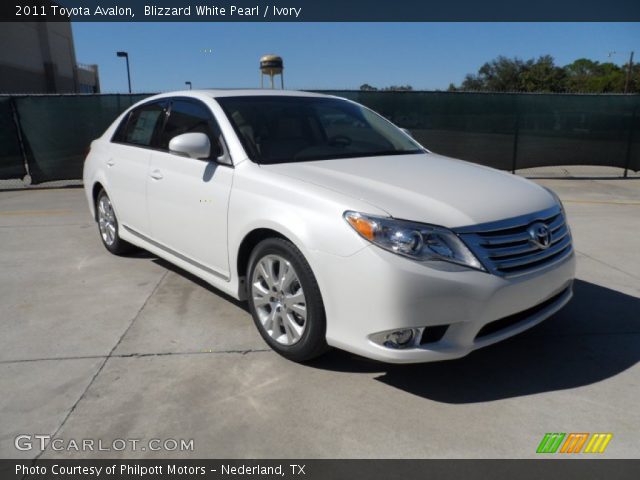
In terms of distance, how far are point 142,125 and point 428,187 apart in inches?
115

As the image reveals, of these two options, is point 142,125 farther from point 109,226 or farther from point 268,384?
point 268,384

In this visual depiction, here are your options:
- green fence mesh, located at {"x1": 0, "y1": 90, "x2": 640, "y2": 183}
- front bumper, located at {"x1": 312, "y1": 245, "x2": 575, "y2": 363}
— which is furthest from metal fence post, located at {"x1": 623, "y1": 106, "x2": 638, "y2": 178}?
front bumper, located at {"x1": 312, "y1": 245, "x2": 575, "y2": 363}

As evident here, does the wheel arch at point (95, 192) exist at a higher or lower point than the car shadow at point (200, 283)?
higher

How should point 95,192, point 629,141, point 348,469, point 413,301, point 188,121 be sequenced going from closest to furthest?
point 348,469 < point 413,301 < point 188,121 < point 95,192 < point 629,141

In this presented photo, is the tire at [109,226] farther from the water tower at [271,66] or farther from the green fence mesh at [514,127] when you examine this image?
the water tower at [271,66]

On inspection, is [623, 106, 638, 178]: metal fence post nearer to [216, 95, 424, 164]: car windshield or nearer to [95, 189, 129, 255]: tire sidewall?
[216, 95, 424, 164]: car windshield

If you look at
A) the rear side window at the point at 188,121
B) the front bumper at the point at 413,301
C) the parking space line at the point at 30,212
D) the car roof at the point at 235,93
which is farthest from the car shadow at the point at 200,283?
the parking space line at the point at 30,212

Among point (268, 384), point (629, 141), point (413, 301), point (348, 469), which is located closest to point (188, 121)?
point (268, 384)

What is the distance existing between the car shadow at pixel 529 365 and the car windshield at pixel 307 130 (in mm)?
1419

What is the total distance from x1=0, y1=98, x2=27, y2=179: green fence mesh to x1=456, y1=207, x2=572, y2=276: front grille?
10571 millimetres

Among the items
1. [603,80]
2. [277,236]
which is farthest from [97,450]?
[603,80]

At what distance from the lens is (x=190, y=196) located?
3678 mm

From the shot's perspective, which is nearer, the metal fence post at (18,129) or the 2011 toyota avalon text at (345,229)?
the 2011 toyota avalon text at (345,229)

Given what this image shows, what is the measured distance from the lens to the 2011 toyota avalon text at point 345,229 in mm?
2547
